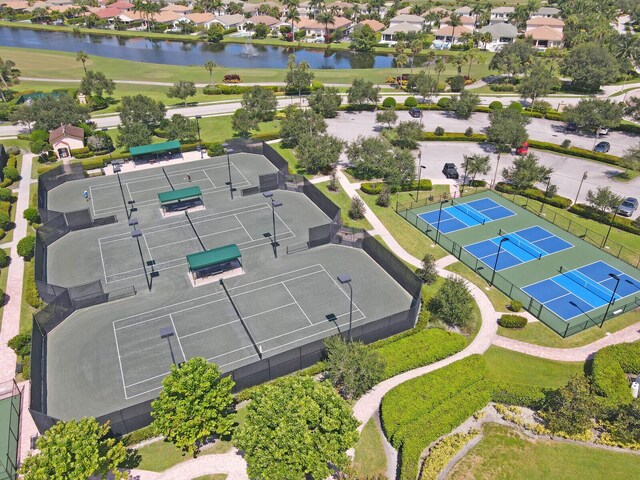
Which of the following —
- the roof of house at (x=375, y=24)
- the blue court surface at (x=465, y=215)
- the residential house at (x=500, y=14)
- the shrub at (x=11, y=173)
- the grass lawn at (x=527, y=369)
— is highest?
the residential house at (x=500, y=14)

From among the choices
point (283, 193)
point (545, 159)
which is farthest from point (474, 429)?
point (545, 159)

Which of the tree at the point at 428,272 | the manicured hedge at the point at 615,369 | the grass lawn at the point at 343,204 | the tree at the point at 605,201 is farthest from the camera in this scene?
the grass lawn at the point at 343,204

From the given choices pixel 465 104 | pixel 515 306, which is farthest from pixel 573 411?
pixel 465 104

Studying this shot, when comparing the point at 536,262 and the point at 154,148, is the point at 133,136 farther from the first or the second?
the point at 536,262

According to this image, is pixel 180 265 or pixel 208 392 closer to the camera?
pixel 208 392

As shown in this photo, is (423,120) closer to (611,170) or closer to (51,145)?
(611,170)

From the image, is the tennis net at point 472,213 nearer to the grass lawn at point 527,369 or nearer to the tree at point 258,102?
the grass lawn at point 527,369

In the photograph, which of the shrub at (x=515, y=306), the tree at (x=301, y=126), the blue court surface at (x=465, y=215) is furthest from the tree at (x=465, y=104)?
the shrub at (x=515, y=306)
